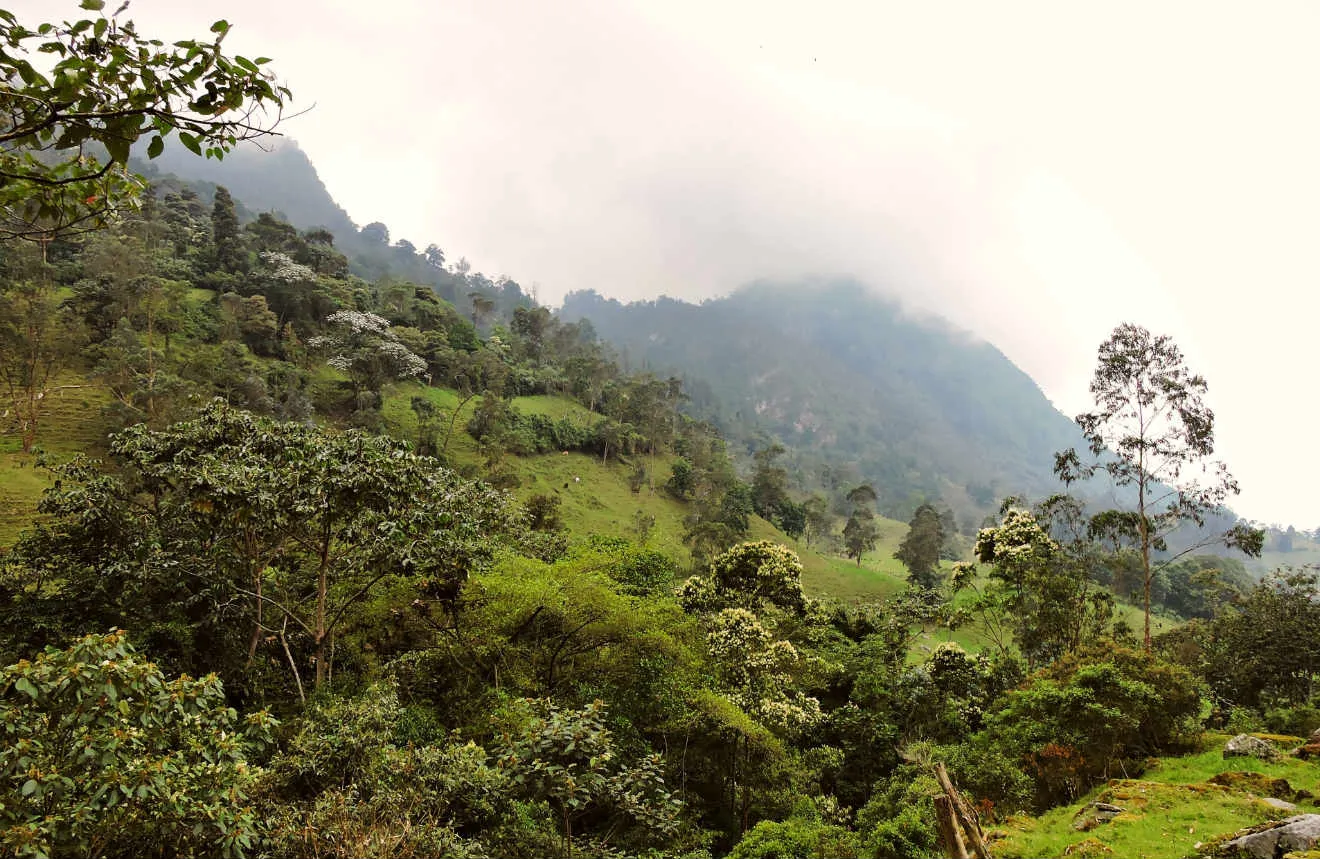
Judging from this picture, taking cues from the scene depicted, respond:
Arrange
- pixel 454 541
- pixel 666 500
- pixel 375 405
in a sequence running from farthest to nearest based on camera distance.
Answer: pixel 666 500, pixel 375 405, pixel 454 541

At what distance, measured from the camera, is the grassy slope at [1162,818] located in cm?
885

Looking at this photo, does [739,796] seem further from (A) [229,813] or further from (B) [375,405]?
(B) [375,405]

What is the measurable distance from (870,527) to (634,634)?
49.9 metres

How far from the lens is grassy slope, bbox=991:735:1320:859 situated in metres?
8.85

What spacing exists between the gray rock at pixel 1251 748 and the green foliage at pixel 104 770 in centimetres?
1757

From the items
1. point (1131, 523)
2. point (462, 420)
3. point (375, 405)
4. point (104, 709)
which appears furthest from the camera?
point (462, 420)

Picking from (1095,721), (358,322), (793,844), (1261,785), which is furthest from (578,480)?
(1261,785)

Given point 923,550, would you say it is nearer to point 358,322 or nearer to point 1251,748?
point 1251,748

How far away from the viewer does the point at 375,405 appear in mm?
40281

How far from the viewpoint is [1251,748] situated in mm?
12250

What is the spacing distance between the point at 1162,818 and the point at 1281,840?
3305mm

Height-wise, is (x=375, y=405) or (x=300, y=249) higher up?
(x=300, y=249)

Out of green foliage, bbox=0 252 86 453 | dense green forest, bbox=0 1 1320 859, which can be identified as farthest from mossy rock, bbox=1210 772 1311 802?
green foliage, bbox=0 252 86 453

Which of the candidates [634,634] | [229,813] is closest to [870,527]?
[634,634]
